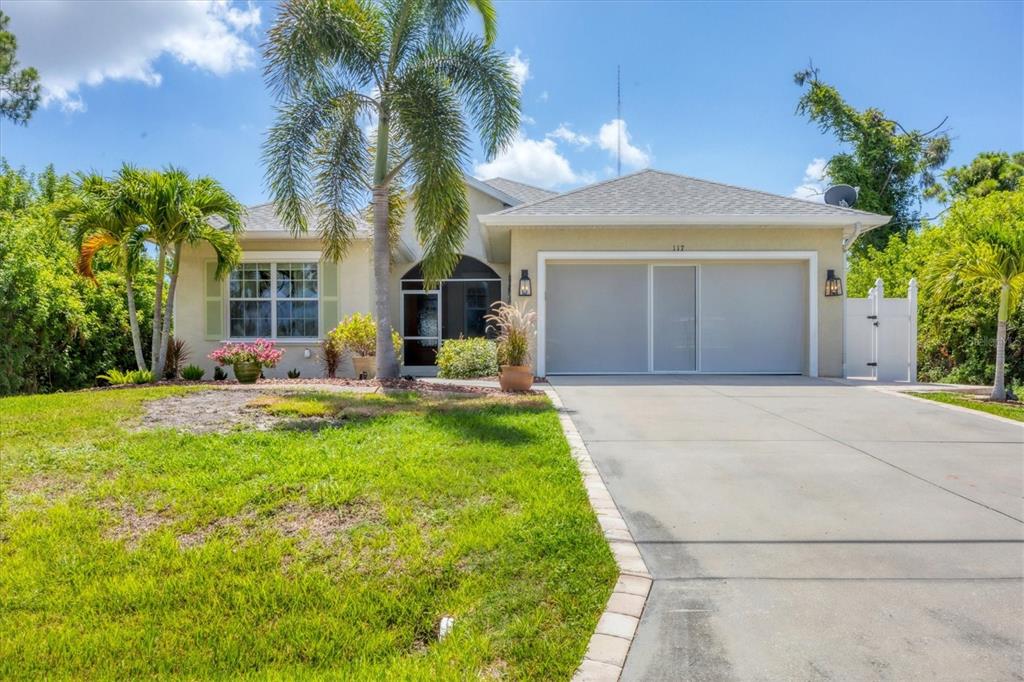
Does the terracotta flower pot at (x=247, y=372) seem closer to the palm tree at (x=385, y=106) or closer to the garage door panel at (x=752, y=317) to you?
the palm tree at (x=385, y=106)

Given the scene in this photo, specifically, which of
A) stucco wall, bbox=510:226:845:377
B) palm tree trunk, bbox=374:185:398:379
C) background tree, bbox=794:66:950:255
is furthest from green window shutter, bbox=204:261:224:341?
background tree, bbox=794:66:950:255

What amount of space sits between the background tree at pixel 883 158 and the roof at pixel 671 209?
1751 cm

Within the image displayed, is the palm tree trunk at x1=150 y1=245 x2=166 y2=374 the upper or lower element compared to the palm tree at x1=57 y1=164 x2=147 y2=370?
lower

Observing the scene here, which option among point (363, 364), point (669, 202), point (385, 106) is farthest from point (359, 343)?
point (669, 202)

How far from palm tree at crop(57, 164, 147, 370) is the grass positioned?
46.9ft

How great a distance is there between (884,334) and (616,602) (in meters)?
12.3

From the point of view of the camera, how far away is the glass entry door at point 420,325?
17.2m

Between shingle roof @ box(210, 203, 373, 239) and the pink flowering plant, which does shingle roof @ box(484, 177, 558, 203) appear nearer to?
shingle roof @ box(210, 203, 373, 239)

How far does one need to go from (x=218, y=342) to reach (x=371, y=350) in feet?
12.7

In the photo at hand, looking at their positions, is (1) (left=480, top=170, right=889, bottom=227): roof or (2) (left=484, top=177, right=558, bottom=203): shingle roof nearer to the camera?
(1) (left=480, top=170, right=889, bottom=227): roof

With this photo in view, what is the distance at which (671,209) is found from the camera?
12469 mm

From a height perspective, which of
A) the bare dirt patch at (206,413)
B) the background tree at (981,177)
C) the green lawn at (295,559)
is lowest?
the green lawn at (295,559)

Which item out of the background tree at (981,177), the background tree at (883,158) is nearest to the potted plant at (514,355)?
the background tree at (981,177)

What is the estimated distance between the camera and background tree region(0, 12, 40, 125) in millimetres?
18297
